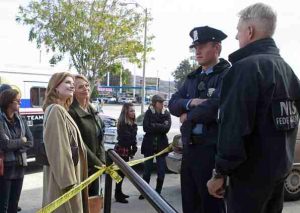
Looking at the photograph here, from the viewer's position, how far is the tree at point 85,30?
20281 mm

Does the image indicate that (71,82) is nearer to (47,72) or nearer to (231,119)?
(231,119)

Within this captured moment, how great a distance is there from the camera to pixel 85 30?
2069 centimetres

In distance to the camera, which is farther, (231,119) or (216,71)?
(216,71)

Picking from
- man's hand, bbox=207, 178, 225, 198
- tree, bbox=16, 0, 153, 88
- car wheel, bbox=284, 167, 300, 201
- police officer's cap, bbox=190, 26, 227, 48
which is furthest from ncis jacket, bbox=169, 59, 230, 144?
tree, bbox=16, 0, 153, 88

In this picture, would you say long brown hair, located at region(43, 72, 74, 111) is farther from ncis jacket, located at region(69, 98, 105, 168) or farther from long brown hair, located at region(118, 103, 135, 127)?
long brown hair, located at region(118, 103, 135, 127)

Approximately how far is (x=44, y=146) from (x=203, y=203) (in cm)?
144

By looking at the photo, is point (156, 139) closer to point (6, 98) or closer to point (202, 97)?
point (6, 98)

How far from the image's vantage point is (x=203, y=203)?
11.1 ft

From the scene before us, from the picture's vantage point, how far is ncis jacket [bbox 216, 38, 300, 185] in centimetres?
245

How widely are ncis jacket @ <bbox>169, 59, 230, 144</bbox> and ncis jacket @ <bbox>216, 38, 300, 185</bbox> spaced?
710 mm

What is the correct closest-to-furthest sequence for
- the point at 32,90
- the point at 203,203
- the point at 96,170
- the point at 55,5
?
the point at 203,203 → the point at 96,170 → the point at 32,90 → the point at 55,5

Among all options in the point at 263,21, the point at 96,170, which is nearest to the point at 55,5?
the point at 96,170

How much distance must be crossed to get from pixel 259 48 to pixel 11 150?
356 cm

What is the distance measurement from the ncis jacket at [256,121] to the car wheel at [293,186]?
4.58 meters
